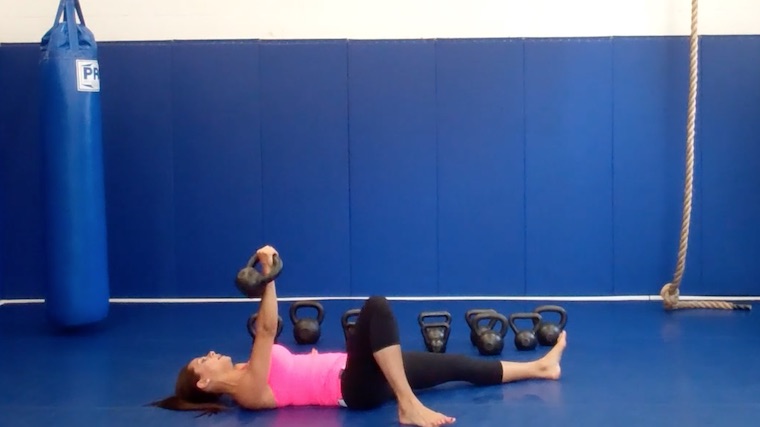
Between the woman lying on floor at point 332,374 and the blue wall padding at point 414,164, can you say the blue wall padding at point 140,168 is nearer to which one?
the blue wall padding at point 414,164

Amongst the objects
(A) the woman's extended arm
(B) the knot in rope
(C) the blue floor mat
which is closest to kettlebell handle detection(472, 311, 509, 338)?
(C) the blue floor mat

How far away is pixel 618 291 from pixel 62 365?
11.9 feet

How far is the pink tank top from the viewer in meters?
3.70

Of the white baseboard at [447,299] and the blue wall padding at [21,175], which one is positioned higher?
the blue wall padding at [21,175]

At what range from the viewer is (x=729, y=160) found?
19.6ft

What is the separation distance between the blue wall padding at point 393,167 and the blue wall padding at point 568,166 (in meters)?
0.68

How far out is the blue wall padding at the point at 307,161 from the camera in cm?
604

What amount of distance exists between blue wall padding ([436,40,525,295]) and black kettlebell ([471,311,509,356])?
60.6 inches

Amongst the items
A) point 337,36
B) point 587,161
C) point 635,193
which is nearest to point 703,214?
point 635,193

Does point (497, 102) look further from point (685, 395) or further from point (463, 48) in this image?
point (685, 395)

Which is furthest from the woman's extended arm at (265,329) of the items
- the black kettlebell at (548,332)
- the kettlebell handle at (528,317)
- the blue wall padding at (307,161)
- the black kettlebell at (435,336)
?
the blue wall padding at (307,161)

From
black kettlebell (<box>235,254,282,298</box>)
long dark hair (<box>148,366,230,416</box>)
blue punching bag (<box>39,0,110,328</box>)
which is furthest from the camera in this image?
blue punching bag (<box>39,0,110,328</box>)

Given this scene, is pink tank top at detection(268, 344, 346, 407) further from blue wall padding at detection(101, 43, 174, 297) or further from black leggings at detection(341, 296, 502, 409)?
blue wall padding at detection(101, 43, 174, 297)

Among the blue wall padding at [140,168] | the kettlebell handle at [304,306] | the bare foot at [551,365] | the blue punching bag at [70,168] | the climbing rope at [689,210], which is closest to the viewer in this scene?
the bare foot at [551,365]
